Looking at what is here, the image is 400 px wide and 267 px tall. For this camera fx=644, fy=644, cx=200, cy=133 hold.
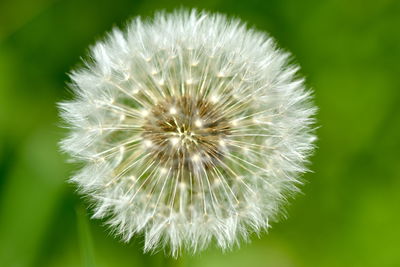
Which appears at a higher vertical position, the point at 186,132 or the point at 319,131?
the point at 319,131

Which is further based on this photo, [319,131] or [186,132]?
[319,131]

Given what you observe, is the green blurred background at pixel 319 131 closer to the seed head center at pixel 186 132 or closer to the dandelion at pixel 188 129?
the dandelion at pixel 188 129

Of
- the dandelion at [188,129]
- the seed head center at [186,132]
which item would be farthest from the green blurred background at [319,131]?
the seed head center at [186,132]

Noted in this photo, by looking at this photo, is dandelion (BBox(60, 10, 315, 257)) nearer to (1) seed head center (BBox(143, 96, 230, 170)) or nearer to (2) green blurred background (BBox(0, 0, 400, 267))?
(1) seed head center (BBox(143, 96, 230, 170))

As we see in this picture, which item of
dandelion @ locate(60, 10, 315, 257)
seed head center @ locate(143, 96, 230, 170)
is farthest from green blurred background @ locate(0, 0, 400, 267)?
seed head center @ locate(143, 96, 230, 170)

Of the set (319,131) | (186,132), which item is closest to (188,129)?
(186,132)

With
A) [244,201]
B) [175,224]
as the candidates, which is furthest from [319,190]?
[175,224]

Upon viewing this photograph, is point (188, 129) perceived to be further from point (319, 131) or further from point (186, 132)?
point (319, 131)
